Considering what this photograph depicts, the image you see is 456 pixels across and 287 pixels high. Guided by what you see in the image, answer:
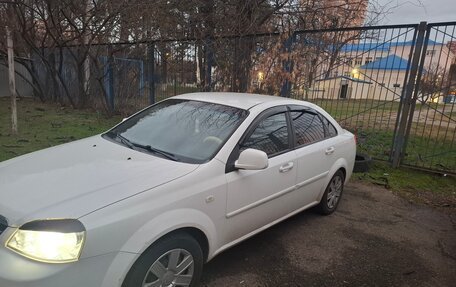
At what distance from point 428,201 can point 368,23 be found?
16.0 ft

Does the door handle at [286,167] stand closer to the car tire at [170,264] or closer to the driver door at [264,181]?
the driver door at [264,181]

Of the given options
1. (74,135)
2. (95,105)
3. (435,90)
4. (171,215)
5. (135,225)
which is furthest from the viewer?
(95,105)

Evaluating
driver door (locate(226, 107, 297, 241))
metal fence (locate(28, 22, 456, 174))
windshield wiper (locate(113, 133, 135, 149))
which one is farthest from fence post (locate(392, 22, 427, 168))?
windshield wiper (locate(113, 133, 135, 149))

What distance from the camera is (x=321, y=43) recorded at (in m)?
7.48

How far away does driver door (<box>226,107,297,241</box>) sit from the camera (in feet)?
9.72

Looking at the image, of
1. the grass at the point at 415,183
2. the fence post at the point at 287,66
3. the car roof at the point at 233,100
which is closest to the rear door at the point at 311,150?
the car roof at the point at 233,100

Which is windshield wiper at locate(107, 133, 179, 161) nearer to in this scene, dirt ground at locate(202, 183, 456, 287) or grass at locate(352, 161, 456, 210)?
dirt ground at locate(202, 183, 456, 287)

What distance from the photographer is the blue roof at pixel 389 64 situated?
21.9 ft

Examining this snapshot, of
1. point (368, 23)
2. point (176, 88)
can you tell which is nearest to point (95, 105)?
point (176, 88)

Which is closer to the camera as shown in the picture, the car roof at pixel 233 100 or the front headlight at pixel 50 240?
the front headlight at pixel 50 240

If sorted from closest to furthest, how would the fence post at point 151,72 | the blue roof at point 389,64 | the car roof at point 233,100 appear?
the car roof at point 233,100
the blue roof at point 389,64
the fence post at point 151,72

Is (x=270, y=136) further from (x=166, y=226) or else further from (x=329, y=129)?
(x=166, y=226)

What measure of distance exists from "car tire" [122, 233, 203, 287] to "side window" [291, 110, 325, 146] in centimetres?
172

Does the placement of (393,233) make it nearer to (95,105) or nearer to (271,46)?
(271,46)
